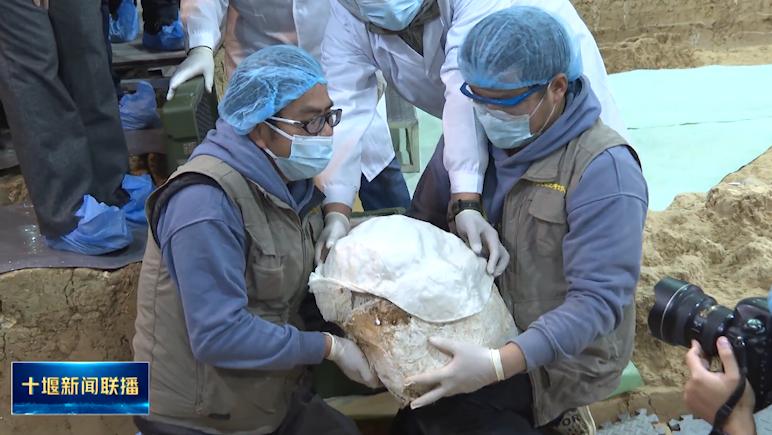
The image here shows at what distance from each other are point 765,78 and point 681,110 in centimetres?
83

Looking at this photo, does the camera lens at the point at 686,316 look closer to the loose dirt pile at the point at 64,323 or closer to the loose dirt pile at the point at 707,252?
the loose dirt pile at the point at 707,252

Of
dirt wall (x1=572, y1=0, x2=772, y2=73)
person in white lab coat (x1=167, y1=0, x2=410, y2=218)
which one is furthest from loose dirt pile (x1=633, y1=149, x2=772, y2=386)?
dirt wall (x1=572, y1=0, x2=772, y2=73)

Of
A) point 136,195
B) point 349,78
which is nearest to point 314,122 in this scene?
point 349,78

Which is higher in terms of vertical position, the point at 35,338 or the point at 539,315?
the point at 539,315

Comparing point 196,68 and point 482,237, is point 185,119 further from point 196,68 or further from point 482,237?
point 482,237

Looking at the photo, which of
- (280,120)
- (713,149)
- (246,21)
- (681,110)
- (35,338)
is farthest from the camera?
(681,110)

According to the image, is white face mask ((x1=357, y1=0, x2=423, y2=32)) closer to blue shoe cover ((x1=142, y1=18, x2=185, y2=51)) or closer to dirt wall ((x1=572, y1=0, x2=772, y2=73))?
blue shoe cover ((x1=142, y1=18, x2=185, y2=51))

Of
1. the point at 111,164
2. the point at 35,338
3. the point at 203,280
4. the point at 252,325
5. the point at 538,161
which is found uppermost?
the point at 538,161

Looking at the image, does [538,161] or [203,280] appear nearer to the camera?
[203,280]

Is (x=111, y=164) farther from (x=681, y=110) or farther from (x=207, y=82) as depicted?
(x=681, y=110)

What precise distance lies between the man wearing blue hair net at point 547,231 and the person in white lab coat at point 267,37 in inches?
29.9

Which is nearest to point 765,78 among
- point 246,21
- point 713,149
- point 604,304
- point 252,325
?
point 713,149

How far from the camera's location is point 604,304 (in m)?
1.67

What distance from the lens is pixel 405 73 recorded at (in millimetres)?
2328
